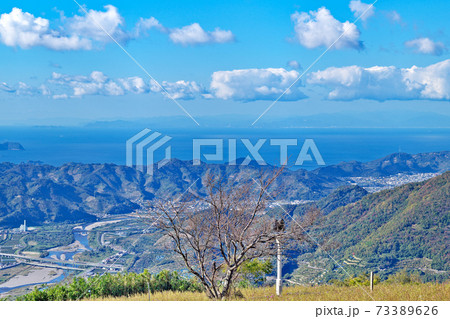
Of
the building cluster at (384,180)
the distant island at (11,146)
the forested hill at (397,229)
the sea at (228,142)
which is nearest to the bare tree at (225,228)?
the forested hill at (397,229)

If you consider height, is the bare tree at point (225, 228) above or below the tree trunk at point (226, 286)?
above

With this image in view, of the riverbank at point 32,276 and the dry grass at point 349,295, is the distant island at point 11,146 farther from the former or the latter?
the dry grass at point 349,295

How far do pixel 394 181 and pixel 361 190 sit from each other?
501 centimetres

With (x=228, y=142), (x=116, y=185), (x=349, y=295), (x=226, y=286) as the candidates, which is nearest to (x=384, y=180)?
(x=228, y=142)

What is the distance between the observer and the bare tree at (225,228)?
6.16m

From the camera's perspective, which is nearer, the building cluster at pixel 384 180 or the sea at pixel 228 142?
the building cluster at pixel 384 180

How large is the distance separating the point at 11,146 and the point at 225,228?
236 ft

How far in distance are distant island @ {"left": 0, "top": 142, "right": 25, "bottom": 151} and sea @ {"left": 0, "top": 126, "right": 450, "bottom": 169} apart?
170 centimetres

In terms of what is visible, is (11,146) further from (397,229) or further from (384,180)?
(397,229)

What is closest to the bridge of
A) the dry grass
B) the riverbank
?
the riverbank

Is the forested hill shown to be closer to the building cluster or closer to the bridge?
the building cluster

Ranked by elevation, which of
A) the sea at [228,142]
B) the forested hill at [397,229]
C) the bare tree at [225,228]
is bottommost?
the forested hill at [397,229]

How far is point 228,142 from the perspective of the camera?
43.2 metres

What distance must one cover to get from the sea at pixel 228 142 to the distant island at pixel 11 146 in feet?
5.57
